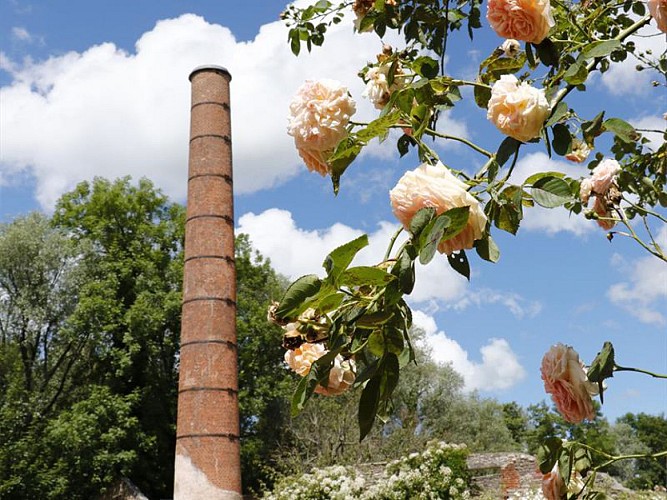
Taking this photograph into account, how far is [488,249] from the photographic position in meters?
0.92

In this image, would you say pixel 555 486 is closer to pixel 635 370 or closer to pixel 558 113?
pixel 635 370

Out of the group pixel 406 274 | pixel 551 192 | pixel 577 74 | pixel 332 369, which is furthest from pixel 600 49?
pixel 332 369

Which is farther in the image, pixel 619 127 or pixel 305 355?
pixel 619 127

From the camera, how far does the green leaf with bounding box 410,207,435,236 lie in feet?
2.74

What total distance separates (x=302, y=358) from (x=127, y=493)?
15937 mm

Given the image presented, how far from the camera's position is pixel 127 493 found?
15688 millimetres

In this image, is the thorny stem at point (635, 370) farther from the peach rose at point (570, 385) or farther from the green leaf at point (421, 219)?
the green leaf at point (421, 219)

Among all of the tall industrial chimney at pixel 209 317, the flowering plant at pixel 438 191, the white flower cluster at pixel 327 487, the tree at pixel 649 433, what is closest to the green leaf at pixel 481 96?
the flowering plant at pixel 438 191

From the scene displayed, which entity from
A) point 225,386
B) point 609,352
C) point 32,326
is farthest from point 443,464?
point 32,326

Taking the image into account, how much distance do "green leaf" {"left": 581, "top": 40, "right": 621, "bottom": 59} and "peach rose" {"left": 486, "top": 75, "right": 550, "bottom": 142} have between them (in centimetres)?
16

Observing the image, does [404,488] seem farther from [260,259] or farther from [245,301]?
[260,259]

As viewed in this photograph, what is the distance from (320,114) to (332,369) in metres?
0.38

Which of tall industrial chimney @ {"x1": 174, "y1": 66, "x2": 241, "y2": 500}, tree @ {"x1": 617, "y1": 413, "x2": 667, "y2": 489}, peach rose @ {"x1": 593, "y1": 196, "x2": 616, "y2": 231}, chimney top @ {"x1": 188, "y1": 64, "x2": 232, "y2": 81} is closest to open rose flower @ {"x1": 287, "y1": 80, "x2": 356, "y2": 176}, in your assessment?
peach rose @ {"x1": 593, "y1": 196, "x2": 616, "y2": 231}

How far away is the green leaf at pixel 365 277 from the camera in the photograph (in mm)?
900
